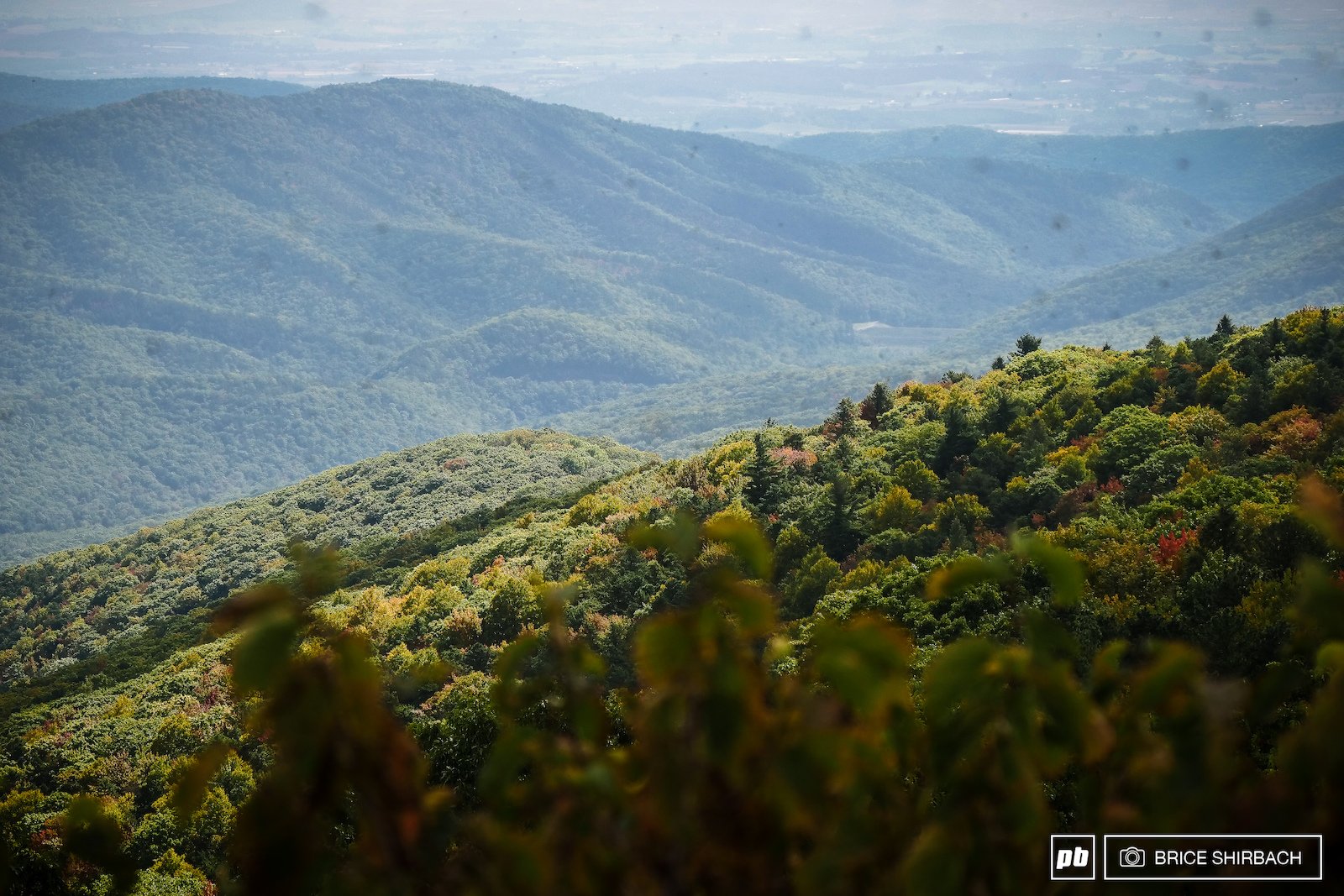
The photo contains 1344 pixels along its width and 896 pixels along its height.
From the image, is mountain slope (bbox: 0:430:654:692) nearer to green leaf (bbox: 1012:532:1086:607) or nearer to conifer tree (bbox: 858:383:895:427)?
conifer tree (bbox: 858:383:895:427)

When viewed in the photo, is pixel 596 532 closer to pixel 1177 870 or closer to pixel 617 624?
pixel 617 624

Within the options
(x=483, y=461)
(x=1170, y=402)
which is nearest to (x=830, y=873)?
(x=1170, y=402)

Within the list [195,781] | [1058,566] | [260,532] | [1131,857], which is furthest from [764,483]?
[260,532]

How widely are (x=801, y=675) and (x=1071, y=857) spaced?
33.4 inches

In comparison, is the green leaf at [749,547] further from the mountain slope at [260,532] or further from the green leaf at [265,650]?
the mountain slope at [260,532]

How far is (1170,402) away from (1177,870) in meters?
32.0

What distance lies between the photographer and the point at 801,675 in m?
3.09

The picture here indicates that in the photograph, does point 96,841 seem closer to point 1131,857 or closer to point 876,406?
point 1131,857

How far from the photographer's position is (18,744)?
30.7 metres

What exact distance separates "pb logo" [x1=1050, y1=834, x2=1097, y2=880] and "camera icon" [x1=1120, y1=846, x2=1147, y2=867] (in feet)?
0.24

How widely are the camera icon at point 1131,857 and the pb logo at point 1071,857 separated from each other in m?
0.07

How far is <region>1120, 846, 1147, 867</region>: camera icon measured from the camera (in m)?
2.76

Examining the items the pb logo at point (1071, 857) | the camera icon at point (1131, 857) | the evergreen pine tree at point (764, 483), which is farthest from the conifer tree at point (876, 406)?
the camera icon at point (1131, 857)

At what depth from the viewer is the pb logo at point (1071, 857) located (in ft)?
9.37
